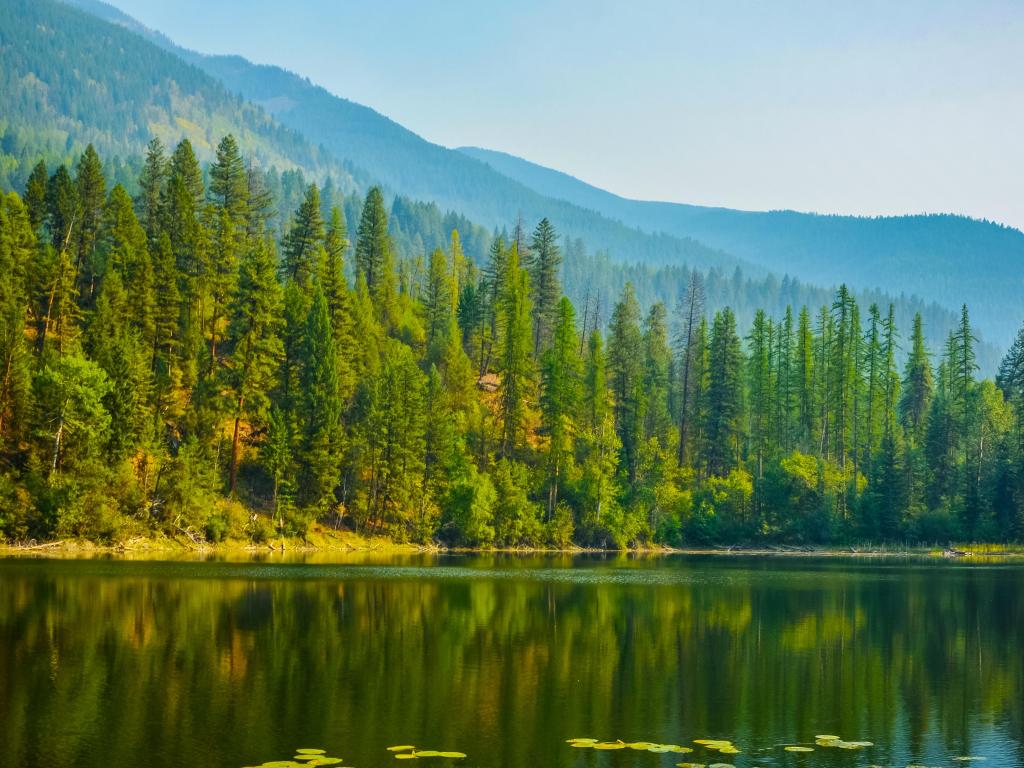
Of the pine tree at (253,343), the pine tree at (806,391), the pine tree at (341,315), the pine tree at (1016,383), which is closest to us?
the pine tree at (253,343)

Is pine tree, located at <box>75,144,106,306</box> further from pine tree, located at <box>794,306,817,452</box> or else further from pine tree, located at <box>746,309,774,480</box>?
pine tree, located at <box>794,306,817,452</box>

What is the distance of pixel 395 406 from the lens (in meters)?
94.0

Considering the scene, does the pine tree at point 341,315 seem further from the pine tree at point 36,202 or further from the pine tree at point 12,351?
the pine tree at point 12,351

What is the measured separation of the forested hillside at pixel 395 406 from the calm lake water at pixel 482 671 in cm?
1833

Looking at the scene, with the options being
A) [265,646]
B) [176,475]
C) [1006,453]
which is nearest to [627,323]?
[1006,453]

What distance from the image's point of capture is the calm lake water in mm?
23172

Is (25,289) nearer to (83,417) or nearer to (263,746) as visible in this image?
(83,417)

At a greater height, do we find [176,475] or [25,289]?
[25,289]

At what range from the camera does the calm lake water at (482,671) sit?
2317cm

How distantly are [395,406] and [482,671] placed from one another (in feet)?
206

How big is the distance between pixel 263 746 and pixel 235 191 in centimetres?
9286

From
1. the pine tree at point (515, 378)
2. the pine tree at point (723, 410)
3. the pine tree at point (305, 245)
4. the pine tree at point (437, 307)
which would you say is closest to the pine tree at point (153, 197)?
the pine tree at point (305, 245)

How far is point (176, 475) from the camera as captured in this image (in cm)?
7662

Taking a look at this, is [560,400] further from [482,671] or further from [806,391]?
[482,671]
